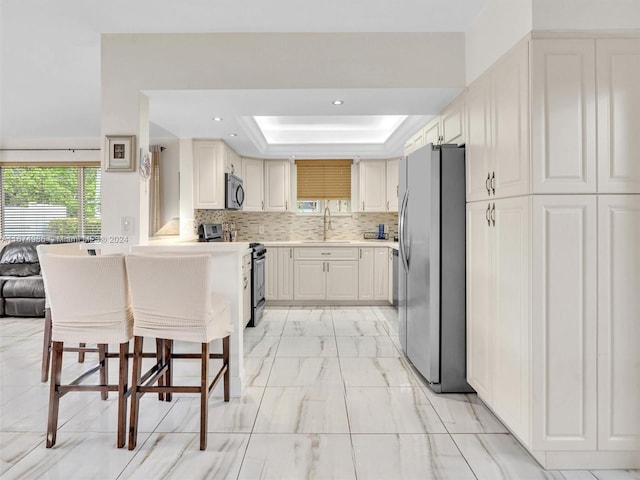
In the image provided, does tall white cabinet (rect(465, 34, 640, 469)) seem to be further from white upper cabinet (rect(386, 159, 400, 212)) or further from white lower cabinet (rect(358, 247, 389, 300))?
white upper cabinet (rect(386, 159, 400, 212))

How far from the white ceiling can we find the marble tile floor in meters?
2.11

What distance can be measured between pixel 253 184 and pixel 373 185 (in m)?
1.78

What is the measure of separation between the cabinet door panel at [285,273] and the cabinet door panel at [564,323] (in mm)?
4125

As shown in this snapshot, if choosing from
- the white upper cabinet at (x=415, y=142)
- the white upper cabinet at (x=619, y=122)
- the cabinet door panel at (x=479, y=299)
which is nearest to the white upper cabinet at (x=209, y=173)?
the white upper cabinet at (x=415, y=142)

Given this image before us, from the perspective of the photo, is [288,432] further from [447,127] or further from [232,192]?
[232,192]

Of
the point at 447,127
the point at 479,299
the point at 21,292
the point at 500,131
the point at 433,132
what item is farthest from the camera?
the point at 21,292

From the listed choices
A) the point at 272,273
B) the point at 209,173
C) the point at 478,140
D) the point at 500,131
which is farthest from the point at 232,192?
the point at 500,131

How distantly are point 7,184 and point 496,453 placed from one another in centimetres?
689

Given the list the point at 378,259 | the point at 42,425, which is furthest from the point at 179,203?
the point at 42,425

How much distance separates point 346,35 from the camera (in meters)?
2.92

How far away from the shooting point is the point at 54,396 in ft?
6.86

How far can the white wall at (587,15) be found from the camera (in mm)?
1887

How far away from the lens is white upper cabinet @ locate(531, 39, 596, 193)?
1.87 m

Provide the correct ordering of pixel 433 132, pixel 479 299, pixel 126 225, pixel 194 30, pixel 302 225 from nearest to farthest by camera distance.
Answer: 1. pixel 479 299
2. pixel 194 30
3. pixel 126 225
4. pixel 433 132
5. pixel 302 225
